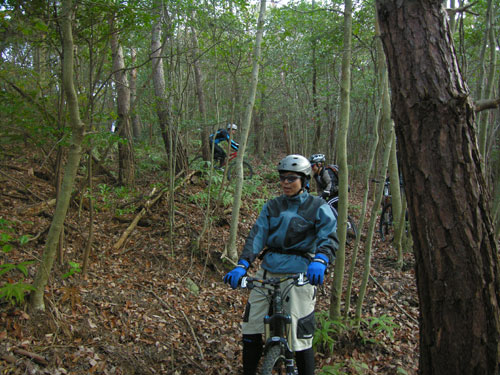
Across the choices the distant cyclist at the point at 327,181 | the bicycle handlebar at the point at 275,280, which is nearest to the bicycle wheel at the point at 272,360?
the bicycle handlebar at the point at 275,280

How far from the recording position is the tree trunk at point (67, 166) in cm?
317

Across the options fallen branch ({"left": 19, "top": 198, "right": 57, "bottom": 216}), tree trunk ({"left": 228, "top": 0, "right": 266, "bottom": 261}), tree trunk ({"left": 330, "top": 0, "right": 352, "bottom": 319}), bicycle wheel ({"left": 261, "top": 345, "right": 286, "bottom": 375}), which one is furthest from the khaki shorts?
fallen branch ({"left": 19, "top": 198, "right": 57, "bottom": 216})

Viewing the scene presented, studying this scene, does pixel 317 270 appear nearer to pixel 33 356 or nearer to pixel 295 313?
pixel 295 313

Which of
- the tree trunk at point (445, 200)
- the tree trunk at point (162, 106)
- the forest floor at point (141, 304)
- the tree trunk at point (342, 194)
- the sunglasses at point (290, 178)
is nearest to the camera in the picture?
the tree trunk at point (445, 200)

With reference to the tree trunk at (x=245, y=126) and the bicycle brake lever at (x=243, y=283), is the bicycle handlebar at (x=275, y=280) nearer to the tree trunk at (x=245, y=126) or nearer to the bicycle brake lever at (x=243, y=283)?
the bicycle brake lever at (x=243, y=283)

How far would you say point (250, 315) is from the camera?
2.86m

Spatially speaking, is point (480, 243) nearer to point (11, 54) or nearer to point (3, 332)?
point (3, 332)

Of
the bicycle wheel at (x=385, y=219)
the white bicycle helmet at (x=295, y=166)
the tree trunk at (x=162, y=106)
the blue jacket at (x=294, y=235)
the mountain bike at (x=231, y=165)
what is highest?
the tree trunk at (x=162, y=106)

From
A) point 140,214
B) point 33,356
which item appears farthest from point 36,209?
point 33,356

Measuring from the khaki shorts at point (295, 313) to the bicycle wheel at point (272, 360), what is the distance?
0.48 feet

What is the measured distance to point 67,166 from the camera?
3307mm

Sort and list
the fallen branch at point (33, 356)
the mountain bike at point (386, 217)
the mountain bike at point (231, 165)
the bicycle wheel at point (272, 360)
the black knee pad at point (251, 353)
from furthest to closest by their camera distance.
Result: the mountain bike at point (231, 165), the mountain bike at point (386, 217), the fallen branch at point (33, 356), the black knee pad at point (251, 353), the bicycle wheel at point (272, 360)

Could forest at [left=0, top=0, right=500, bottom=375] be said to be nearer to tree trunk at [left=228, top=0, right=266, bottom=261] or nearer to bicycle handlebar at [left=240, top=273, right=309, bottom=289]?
tree trunk at [left=228, top=0, right=266, bottom=261]

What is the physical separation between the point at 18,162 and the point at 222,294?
5.66m
